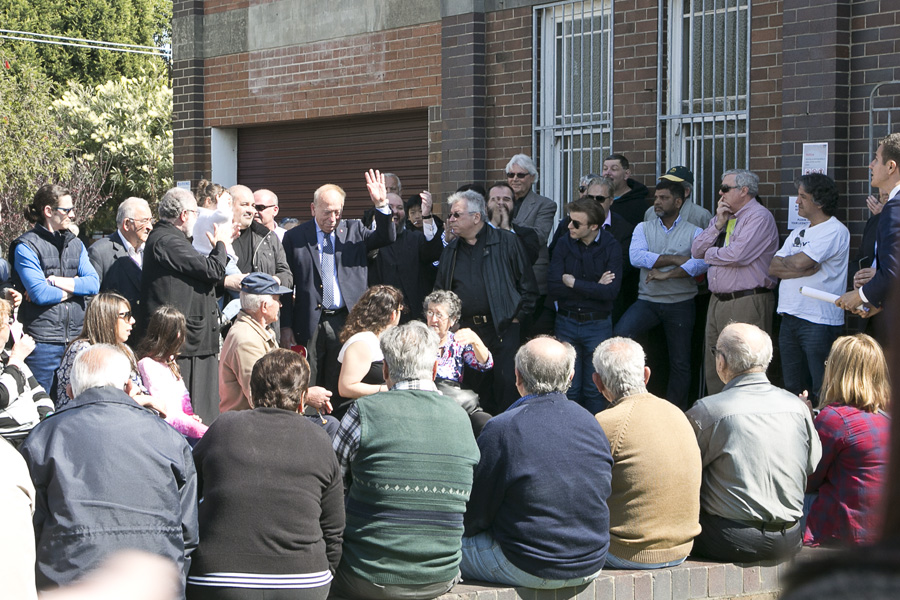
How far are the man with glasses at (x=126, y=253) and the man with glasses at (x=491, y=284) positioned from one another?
7.52ft

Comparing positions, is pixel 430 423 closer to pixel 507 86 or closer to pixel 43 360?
pixel 43 360

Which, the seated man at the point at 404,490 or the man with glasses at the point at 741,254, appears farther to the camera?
the man with glasses at the point at 741,254

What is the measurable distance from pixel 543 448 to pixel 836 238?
3.63 metres

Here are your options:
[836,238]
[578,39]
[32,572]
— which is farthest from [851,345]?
[578,39]

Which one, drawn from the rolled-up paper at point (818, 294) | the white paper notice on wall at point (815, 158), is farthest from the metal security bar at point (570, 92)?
the rolled-up paper at point (818, 294)

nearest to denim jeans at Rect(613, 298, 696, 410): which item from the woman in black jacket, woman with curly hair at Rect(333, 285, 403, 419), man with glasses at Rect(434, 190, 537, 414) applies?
man with glasses at Rect(434, 190, 537, 414)

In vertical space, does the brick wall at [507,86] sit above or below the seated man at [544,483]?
above

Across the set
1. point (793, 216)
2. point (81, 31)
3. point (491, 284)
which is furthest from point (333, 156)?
point (81, 31)

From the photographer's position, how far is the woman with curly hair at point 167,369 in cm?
595

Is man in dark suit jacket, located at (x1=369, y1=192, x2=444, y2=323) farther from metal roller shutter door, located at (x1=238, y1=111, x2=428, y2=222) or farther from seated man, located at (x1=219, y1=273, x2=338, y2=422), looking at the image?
metal roller shutter door, located at (x1=238, y1=111, x2=428, y2=222)

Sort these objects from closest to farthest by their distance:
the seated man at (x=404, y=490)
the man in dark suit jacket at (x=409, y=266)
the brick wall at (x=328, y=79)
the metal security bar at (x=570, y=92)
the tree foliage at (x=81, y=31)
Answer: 1. the seated man at (x=404, y=490)
2. the man in dark suit jacket at (x=409, y=266)
3. the metal security bar at (x=570, y=92)
4. the brick wall at (x=328, y=79)
5. the tree foliage at (x=81, y=31)

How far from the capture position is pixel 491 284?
8398 millimetres

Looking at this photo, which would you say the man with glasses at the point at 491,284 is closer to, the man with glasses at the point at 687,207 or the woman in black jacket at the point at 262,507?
the man with glasses at the point at 687,207

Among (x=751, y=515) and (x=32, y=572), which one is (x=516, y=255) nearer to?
(x=751, y=515)
